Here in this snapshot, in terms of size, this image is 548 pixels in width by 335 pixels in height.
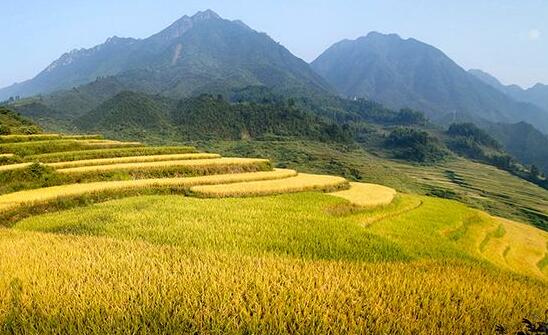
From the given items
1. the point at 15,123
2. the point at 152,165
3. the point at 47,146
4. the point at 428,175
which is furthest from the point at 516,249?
the point at 428,175

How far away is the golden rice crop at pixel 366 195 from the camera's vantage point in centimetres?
2512

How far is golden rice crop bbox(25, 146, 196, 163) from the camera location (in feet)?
99.7

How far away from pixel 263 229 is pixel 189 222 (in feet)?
8.21

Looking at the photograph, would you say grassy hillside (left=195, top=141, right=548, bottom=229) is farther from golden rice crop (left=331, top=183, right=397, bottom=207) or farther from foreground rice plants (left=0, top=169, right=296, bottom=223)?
foreground rice plants (left=0, top=169, right=296, bottom=223)

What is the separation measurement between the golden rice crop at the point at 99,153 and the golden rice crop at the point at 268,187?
497 inches

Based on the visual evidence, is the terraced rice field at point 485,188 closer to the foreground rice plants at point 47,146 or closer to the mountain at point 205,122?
the mountain at point 205,122

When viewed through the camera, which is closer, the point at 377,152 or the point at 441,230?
the point at 441,230

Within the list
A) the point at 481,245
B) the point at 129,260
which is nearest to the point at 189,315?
the point at 129,260

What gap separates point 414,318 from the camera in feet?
21.2

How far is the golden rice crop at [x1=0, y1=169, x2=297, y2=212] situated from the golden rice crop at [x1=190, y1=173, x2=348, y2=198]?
154cm

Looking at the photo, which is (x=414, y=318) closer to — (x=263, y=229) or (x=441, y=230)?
(x=263, y=229)

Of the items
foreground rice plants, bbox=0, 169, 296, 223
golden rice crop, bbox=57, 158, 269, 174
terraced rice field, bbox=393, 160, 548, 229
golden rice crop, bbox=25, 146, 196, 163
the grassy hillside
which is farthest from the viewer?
the grassy hillside

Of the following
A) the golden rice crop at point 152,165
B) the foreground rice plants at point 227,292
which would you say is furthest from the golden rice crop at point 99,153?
the foreground rice plants at point 227,292

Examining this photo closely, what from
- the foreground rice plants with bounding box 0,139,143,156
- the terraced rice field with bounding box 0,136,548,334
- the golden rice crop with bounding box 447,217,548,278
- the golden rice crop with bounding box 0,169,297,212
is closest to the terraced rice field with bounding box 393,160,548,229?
the golden rice crop with bounding box 447,217,548,278
